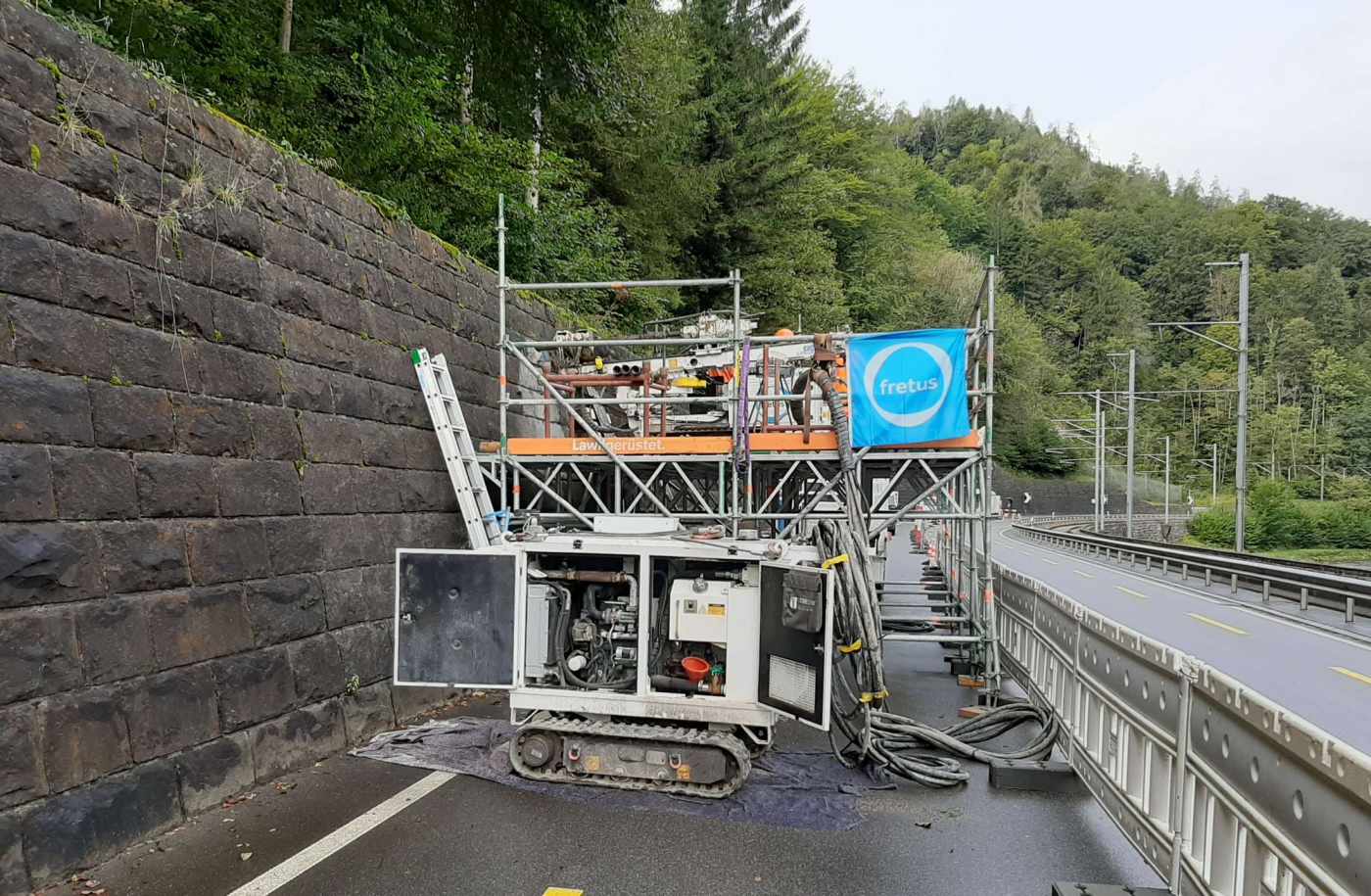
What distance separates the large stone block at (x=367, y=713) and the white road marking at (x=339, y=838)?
3.49 ft

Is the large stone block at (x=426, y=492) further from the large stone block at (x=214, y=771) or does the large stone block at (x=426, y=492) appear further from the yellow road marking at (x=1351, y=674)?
the yellow road marking at (x=1351, y=674)

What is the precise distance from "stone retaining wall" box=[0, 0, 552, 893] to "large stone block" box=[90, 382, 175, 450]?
14mm

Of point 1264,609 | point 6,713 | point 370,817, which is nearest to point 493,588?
point 370,817

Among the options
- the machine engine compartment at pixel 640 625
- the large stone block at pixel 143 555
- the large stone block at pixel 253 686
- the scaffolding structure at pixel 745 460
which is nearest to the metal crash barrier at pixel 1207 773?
the machine engine compartment at pixel 640 625

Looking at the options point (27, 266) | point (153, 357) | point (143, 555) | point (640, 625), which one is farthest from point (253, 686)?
point (27, 266)

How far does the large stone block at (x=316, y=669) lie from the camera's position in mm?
5945

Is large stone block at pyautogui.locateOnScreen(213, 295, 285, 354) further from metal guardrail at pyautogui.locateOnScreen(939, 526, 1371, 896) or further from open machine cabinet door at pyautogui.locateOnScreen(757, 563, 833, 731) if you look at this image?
metal guardrail at pyautogui.locateOnScreen(939, 526, 1371, 896)

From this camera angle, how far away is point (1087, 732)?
16.6 ft

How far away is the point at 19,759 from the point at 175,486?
5.49ft

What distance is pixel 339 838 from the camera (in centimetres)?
467

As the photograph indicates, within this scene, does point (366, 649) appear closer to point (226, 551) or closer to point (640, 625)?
point (226, 551)

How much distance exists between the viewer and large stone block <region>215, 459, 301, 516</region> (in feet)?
18.1

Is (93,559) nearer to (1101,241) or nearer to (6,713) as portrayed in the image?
(6,713)

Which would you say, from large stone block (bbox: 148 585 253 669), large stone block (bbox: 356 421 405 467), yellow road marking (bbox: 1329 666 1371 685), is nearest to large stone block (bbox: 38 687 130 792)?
large stone block (bbox: 148 585 253 669)
